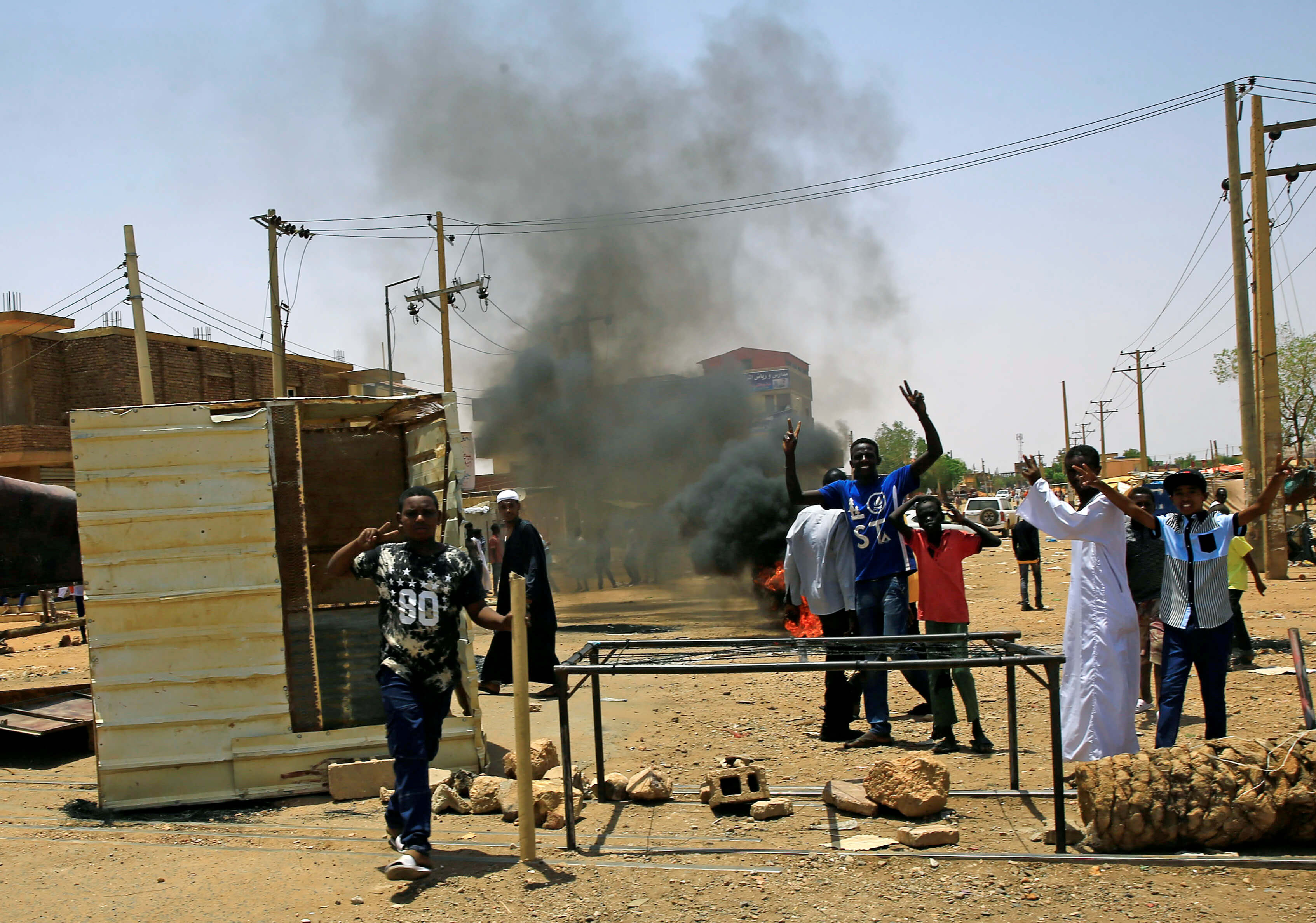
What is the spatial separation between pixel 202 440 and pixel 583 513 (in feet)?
72.8

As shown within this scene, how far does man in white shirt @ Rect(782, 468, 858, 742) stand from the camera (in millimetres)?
6062

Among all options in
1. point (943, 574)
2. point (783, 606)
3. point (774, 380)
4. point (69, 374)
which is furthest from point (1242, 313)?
point (774, 380)

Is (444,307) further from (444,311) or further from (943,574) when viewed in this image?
(943,574)

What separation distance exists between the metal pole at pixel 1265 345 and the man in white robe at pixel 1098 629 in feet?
40.5

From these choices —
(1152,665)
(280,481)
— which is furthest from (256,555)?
(1152,665)

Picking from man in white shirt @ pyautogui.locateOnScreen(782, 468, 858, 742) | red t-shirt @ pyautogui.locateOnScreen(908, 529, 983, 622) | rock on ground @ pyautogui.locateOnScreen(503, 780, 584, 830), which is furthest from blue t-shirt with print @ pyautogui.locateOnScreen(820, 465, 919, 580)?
rock on ground @ pyautogui.locateOnScreen(503, 780, 584, 830)

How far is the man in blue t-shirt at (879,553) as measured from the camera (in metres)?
5.80

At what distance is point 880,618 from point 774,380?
4611cm

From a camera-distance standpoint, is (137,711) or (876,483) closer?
(137,711)

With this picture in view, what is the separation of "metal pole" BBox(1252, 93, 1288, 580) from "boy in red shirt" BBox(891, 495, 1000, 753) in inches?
448

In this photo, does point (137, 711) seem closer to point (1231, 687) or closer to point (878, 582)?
point (878, 582)

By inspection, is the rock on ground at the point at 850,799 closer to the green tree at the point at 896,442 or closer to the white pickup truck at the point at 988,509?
the white pickup truck at the point at 988,509

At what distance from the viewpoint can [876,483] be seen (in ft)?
19.7

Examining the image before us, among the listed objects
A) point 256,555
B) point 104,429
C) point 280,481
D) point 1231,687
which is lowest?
point 1231,687
